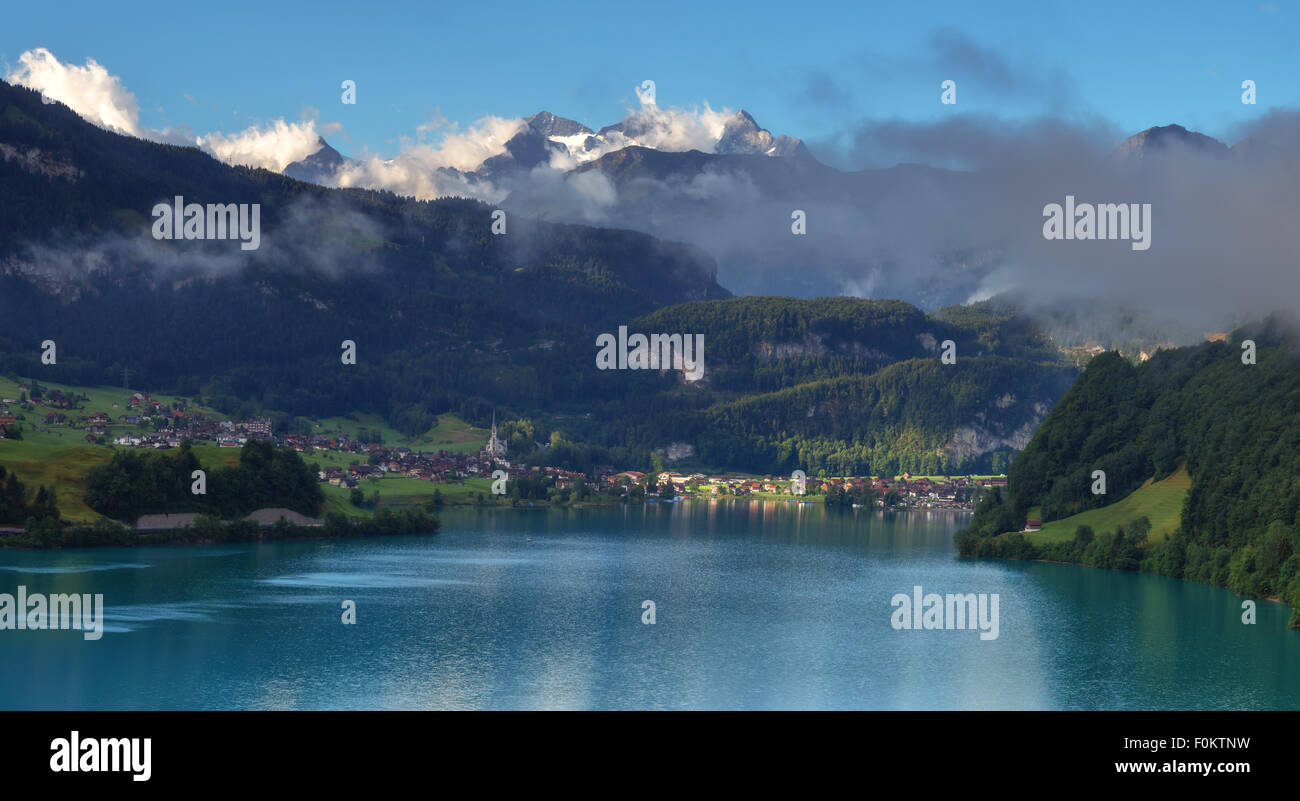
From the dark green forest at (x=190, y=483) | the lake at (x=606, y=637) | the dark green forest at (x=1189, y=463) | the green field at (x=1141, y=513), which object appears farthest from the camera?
the dark green forest at (x=190, y=483)

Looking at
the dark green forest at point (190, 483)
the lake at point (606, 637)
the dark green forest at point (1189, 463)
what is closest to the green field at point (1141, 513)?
the dark green forest at point (1189, 463)

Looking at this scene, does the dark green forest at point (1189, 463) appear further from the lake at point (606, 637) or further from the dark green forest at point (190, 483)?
the dark green forest at point (190, 483)

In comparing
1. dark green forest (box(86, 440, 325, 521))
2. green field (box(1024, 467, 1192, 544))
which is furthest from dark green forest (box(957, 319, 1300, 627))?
dark green forest (box(86, 440, 325, 521))

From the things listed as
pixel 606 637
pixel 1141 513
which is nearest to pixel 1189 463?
pixel 1141 513

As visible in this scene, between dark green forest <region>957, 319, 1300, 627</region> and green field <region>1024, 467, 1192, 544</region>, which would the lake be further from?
green field <region>1024, 467, 1192, 544</region>

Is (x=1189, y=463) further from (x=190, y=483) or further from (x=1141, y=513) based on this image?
(x=190, y=483)
